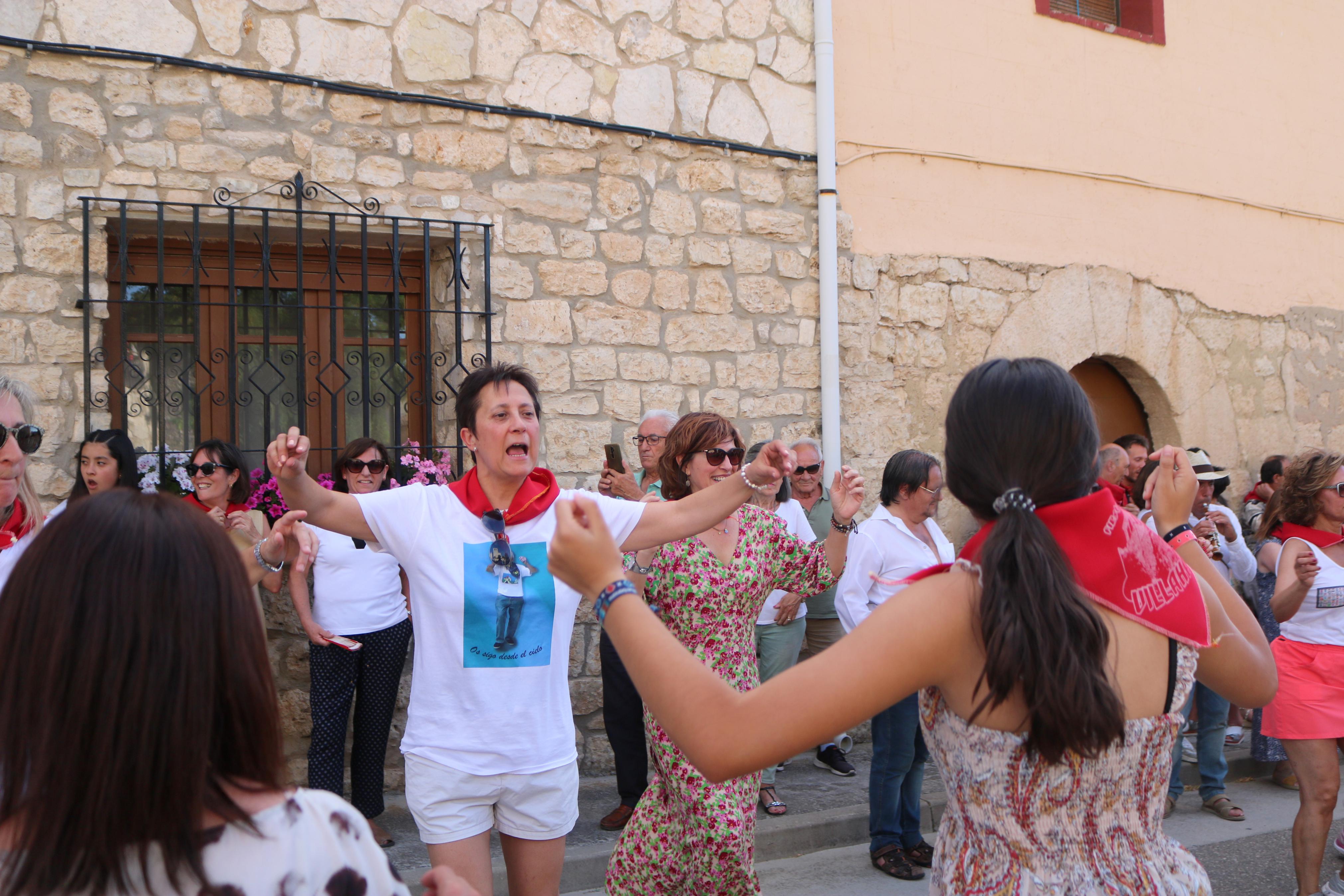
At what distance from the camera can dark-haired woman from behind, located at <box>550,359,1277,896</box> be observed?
1494 mm

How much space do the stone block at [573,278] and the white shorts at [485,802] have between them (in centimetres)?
355

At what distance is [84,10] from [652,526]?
409 centimetres

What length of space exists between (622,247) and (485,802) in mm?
3970

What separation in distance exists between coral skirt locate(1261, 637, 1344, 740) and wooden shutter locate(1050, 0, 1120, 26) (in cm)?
528

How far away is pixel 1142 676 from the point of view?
168 centimetres

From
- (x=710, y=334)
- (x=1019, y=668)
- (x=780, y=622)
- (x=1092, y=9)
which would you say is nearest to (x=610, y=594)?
(x=1019, y=668)

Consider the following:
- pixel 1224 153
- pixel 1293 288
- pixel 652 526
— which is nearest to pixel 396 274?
pixel 652 526

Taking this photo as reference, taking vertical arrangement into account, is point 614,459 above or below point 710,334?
below

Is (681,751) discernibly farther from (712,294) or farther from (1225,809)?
(1225,809)

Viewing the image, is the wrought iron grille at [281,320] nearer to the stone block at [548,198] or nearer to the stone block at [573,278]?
the stone block at [548,198]

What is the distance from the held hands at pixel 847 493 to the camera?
343 cm

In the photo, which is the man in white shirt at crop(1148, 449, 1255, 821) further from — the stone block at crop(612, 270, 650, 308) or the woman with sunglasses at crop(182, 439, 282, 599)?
the woman with sunglasses at crop(182, 439, 282, 599)

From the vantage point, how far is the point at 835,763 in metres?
5.95

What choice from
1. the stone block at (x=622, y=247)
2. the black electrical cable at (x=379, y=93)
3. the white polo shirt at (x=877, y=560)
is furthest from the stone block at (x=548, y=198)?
the white polo shirt at (x=877, y=560)
